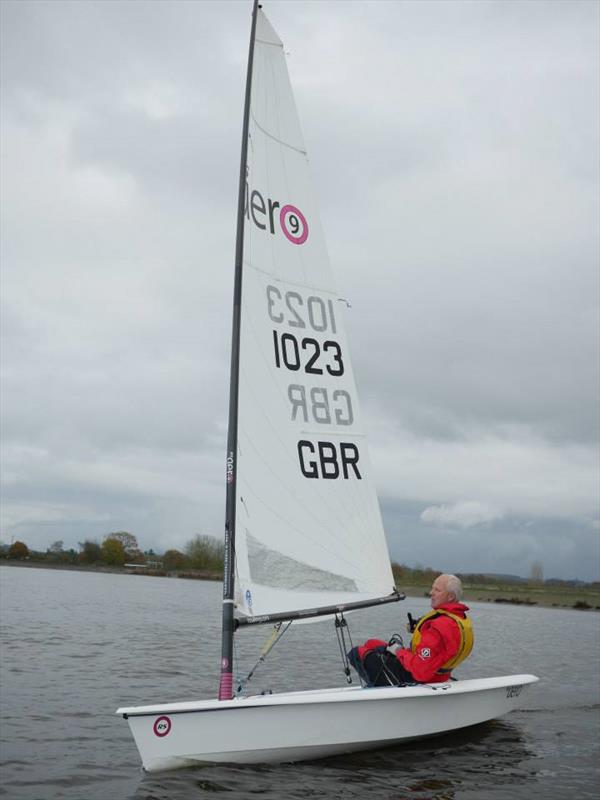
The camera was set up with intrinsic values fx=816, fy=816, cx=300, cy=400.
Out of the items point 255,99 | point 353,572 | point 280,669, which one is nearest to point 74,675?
point 280,669

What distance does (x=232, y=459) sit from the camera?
8.12 m

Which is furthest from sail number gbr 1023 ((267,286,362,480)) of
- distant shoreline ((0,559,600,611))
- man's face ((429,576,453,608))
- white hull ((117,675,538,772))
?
distant shoreline ((0,559,600,611))

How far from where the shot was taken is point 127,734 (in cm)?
945

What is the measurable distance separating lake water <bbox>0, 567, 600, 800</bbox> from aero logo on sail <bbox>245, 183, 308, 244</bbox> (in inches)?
212

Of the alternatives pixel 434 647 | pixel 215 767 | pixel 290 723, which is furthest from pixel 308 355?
pixel 215 767

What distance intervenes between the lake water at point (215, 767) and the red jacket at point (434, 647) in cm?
95

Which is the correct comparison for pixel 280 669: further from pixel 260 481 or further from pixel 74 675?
pixel 260 481

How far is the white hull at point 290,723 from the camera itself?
701 centimetres

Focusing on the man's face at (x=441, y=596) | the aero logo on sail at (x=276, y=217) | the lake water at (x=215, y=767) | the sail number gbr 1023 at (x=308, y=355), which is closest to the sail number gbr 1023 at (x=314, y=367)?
the sail number gbr 1023 at (x=308, y=355)

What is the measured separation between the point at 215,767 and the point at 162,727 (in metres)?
0.68

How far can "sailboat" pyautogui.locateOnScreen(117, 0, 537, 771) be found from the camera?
7613 mm

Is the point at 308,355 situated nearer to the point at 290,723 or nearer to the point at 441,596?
the point at 441,596

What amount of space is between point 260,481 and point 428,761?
132 inches

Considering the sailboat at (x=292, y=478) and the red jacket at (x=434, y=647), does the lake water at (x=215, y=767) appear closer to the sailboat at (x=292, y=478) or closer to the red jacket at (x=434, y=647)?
the sailboat at (x=292, y=478)
